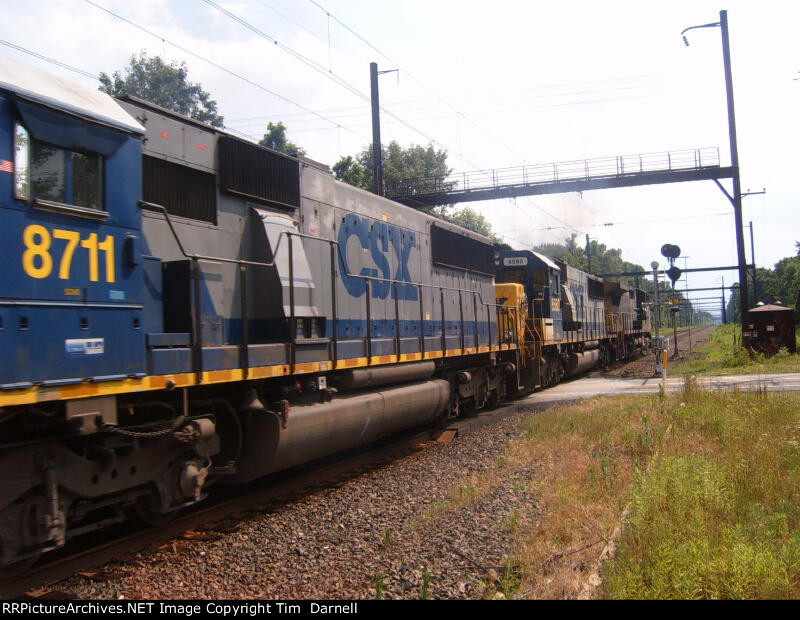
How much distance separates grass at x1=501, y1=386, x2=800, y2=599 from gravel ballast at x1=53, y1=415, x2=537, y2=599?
0.35m

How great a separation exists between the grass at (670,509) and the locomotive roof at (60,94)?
4.68m

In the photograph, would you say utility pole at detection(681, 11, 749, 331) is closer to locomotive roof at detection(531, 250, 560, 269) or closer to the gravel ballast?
locomotive roof at detection(531, 250, 560, 269)

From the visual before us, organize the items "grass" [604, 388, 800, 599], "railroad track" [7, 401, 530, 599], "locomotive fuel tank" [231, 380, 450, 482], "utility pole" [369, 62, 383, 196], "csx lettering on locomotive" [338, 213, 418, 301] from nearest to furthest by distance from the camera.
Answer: "grass" [604, 388, 800, 599]
"railroad track" [7, 401, 530, 599]
"locomotive fuel tank" [231, 380, 450, 482]
"csx lettering on locomotive" [338, 213, 418, 301]
"utility pole" [369, 62, 383, 196]

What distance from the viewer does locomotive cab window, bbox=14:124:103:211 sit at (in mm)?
4164

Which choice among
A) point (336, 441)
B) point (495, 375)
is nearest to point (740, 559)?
point (336, 441)

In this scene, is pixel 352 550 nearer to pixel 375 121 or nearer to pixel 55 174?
pixel 55 174

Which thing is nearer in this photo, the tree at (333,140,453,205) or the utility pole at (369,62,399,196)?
the utility pole at (369,62,399,196)

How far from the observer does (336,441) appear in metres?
7.38

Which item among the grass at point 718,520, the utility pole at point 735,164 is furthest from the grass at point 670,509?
the utility pole at point 735,164

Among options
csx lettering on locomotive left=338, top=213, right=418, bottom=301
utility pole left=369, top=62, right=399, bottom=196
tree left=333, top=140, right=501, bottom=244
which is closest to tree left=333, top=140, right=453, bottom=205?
tree left=333, top=140, right=501, bottom=244

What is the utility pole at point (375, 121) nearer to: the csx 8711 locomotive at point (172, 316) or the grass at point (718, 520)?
the csx 8711 locomotive at point (172, 316)

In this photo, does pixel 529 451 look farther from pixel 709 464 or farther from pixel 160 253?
pixel 160 253

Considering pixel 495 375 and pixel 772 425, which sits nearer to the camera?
pixel 772 425

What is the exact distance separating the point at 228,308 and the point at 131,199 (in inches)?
71.8
